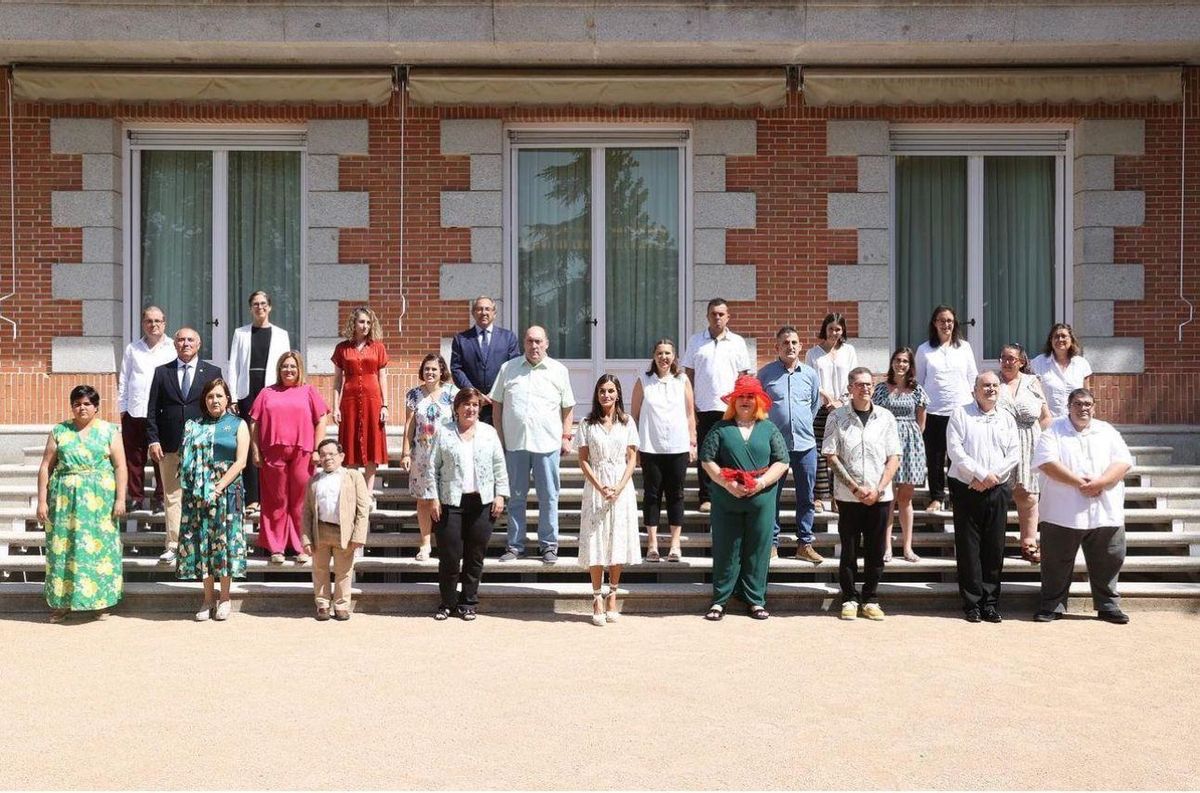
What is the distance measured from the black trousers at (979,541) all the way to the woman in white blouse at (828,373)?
4.55ft

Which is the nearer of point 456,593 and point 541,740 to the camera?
point 541,740

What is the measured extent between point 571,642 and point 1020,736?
2.96m

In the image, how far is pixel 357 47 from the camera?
420 inches

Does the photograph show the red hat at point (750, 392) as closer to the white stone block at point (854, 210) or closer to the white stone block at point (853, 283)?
the white stone block at point (853, 283)

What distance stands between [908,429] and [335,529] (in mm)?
4305

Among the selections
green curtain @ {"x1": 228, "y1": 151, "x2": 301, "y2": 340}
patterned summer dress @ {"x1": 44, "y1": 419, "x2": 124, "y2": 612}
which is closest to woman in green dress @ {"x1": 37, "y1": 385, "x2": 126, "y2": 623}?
patterned summer dress @ {"x1": 44, "y1": 419, "x2": 124, "y2": 612}


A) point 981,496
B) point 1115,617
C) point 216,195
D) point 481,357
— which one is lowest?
point 1115,617

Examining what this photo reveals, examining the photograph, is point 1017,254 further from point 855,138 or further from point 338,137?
point 338,137

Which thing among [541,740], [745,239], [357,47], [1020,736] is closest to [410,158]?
[357,47]

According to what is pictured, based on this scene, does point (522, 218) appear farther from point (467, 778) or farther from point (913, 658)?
point (467, 778)

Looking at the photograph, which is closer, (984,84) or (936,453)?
(936,453)

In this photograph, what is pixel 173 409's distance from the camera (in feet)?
30.1

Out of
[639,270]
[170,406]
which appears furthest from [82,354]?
[639,270]

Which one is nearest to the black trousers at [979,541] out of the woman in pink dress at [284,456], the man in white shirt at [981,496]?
the man in white shirt at [981,496]
